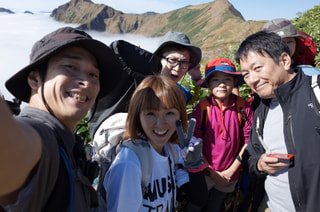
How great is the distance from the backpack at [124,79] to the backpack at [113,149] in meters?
0.30

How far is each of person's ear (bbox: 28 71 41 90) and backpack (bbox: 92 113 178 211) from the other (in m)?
0.80

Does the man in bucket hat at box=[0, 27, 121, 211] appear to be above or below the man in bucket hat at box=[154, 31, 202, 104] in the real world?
below

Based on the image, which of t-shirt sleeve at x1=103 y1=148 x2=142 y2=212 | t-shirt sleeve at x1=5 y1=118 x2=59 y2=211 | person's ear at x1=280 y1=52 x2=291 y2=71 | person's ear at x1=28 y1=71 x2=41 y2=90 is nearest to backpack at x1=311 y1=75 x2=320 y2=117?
person's ear at x1=280 y1=52 x2=291 y2=71

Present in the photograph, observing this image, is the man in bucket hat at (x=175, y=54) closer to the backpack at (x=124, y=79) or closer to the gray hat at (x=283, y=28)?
the backpack at (x=124, y=79)

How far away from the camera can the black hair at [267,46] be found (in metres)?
2.26

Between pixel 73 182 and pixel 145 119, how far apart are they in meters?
1.10

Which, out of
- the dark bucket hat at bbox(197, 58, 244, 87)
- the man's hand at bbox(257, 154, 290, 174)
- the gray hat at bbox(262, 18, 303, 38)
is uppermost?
the gray hat at bbox(262, 18, 303, 38)

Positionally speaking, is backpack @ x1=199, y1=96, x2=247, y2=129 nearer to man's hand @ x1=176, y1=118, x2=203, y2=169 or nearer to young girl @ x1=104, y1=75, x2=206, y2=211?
young girl @ x1=104, y1=75, x2=206, y2=211

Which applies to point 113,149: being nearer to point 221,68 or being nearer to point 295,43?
point 221,68

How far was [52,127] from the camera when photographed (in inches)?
44.4

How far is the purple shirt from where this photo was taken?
293cm

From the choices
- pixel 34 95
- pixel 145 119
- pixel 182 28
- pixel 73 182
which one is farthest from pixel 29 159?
pixel 182 28

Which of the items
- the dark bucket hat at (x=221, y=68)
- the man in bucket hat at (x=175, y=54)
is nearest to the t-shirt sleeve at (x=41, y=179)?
the man in bucket hat at (x=175, y=54)

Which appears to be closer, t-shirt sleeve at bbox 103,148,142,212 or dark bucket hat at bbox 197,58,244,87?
t-shirt sleeve at bbox 103,148,142,212
